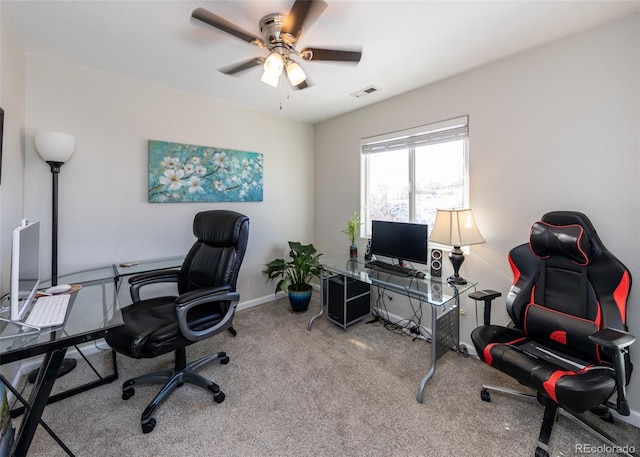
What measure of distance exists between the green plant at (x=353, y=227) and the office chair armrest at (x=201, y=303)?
5.36 feet

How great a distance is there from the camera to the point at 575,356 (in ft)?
5.22

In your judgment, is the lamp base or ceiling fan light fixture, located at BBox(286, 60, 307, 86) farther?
the lamp base

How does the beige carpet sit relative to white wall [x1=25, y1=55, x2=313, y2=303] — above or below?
below

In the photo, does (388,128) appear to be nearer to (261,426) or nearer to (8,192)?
(261,426)

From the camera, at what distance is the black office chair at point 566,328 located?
1291 mm

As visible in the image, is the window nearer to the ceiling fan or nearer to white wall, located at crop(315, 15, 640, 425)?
white wall, located at crop(315, 15, 640, 425)

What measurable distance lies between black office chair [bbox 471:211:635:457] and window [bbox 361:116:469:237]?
2.71 ft

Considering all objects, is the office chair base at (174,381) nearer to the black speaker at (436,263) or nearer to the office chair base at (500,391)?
the office chair base at (500,391)

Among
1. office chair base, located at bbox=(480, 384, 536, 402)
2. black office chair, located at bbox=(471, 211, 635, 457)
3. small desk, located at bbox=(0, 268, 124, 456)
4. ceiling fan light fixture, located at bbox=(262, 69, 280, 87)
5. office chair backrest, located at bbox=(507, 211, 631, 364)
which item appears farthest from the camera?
office chair base, located at bbox=(480, 384, 536, 402)

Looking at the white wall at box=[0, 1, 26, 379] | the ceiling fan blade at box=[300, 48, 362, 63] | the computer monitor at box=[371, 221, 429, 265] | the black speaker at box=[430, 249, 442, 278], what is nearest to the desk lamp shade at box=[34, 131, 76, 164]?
the white wall at box=[0, 1, 26, 379]

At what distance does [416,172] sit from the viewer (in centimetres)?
284

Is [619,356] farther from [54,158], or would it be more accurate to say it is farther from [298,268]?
[54,158]

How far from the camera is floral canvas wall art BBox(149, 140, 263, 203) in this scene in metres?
2.69

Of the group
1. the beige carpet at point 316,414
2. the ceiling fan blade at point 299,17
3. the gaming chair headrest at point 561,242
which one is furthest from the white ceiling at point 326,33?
the beige carpet at point 316,414
